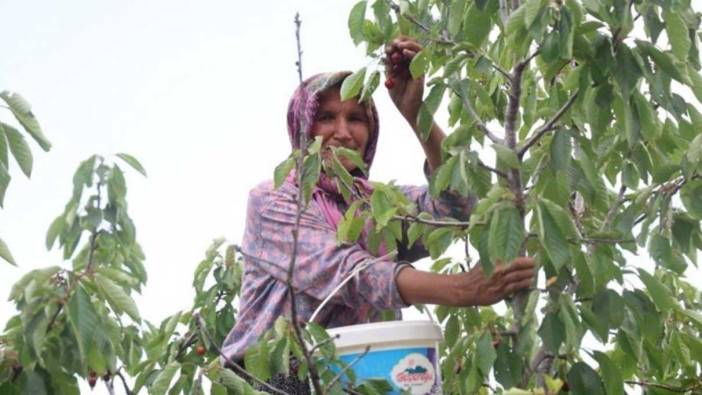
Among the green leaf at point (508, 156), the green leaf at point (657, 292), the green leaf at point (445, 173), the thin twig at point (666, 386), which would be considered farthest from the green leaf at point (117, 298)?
the thin twig at point (666, 386)

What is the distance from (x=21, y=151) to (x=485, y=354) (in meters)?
1.14

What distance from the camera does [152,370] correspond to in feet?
13.4

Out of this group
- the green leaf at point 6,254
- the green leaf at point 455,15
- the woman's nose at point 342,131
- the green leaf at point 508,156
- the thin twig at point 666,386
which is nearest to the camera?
the green leaf at point 6,254

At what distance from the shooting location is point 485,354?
288cm

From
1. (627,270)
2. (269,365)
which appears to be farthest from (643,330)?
(269,365)

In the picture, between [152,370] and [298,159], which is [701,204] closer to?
[298,159]

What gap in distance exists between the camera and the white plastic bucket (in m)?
2.76

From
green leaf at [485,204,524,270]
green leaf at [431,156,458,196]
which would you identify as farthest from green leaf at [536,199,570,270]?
green leaf at [431,156,458,196]

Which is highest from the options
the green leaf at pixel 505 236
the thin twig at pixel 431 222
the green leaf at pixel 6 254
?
the thin twig at pixel 431 222

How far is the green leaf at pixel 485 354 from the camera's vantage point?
9.39ft

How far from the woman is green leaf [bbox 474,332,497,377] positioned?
5.2 inches

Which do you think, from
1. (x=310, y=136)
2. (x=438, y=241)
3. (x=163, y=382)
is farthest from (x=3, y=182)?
(x=438, y=241)

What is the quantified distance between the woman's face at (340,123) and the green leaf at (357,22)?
10.8 inches

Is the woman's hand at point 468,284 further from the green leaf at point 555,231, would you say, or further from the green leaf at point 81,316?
the green leaf at point 81,316
